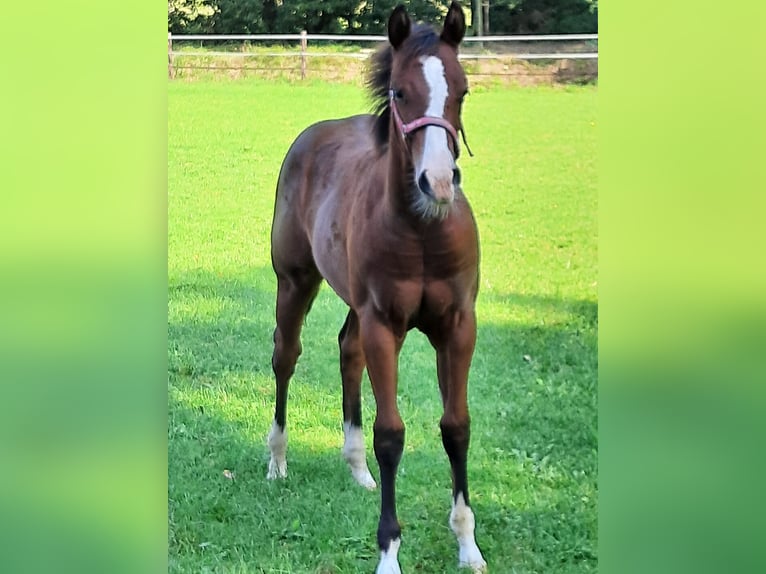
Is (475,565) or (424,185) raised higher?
(424,185)

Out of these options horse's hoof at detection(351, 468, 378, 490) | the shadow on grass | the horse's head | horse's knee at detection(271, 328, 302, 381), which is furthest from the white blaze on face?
horse's hoof at detection(351, 468, 378, 490)

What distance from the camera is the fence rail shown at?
236 centimetres

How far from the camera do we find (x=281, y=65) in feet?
8.18

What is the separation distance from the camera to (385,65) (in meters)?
2.17

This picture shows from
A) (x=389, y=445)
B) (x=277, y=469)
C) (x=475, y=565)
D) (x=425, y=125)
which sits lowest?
(x=475, y=565)

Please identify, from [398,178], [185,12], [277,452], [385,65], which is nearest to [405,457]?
[277,452]

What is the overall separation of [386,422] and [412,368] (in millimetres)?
207

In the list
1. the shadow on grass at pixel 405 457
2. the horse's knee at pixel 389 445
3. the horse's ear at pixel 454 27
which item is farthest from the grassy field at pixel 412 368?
the horse's ear at pixel 454 27

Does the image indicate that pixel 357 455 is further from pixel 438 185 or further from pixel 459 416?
pixel 438 185
